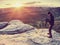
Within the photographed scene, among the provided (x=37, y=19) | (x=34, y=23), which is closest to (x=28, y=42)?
(x=34, y=23)

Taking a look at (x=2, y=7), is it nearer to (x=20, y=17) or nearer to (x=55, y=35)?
(x=20, y=17)

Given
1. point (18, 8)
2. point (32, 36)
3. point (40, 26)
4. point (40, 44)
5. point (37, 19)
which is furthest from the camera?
point (18, 8)

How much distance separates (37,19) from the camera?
52.4 feet

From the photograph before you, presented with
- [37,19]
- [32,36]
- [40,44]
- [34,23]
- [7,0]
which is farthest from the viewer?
[7,0]

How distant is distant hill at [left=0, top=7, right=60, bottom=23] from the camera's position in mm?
16222

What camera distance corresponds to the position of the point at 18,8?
724 inches

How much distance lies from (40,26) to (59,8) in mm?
4174

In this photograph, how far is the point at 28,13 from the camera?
1752cm

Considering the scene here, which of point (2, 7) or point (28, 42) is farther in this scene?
point (2, 7)

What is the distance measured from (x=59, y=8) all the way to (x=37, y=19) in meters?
2.40

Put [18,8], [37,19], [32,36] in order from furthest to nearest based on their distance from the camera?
[18,8] < [37,19] < [32,36]

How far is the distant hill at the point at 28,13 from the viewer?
1622 cm

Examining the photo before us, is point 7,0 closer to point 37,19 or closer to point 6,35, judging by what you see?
point 37,19

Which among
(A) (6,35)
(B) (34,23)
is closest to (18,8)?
(B) (34,23)
